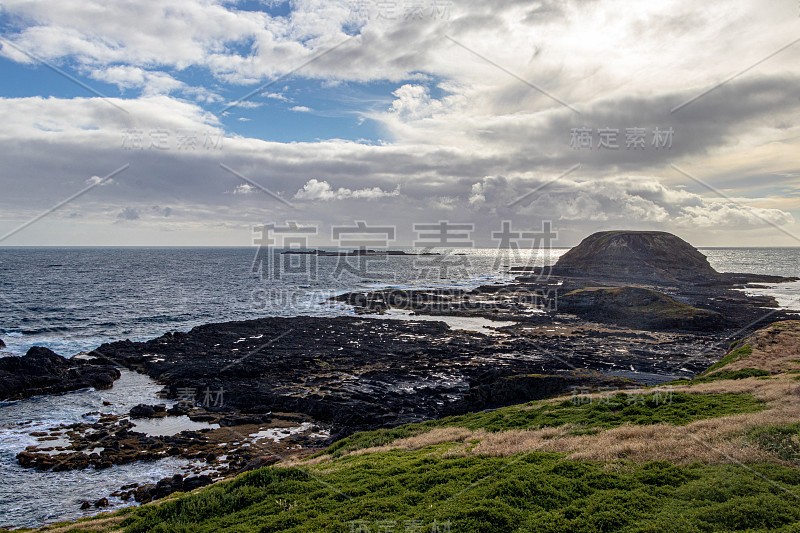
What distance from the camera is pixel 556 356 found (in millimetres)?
46906

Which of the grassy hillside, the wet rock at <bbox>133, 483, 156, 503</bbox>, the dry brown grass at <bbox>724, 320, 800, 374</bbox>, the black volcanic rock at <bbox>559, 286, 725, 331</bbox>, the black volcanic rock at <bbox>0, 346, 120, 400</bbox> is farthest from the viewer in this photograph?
the black volcanic rock at <bbox>559, 286, 725, 331</bbox>

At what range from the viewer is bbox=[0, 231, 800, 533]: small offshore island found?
1083cm

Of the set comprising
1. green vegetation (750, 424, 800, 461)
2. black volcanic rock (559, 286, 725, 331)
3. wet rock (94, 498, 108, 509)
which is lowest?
wet rock (94, 498, 108, 509)

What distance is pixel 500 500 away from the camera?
35.7 feet

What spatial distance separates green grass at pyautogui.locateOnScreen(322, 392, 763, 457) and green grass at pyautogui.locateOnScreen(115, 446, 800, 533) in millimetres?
5884

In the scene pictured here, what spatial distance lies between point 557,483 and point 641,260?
14227cm

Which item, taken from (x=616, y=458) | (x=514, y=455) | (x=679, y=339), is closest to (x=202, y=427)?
(x=514, y=455)

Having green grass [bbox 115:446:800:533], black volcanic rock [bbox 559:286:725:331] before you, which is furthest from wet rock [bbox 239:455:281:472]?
black volcanic rock [bbox 559:286:725:331]

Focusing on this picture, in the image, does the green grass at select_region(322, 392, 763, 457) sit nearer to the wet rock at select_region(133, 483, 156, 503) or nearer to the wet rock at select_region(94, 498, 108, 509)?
the wet rock at select_region(133, 483, 156, 503)

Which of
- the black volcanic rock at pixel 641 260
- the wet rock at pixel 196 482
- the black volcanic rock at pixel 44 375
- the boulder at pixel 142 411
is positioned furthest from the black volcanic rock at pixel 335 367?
the black volcanic rock at pixel 641 260

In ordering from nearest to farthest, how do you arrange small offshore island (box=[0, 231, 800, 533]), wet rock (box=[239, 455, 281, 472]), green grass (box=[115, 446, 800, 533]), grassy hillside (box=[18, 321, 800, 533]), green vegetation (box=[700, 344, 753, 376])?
green grass (box=[115, 446, 800, 533])
grassy hillside (box=[18, 321, 800, 533])
small offshore island (box=[0, 231, 800, 533])
wet rock (box=[239, 455, 281, 472])
green vegetation (box=[700, 344, 753, 376])

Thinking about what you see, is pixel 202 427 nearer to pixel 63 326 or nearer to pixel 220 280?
pixel 63 326

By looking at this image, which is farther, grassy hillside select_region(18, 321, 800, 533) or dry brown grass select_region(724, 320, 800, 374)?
dry brown grass select_region(724, 320, 800, 374)

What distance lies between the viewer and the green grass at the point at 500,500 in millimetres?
9594
